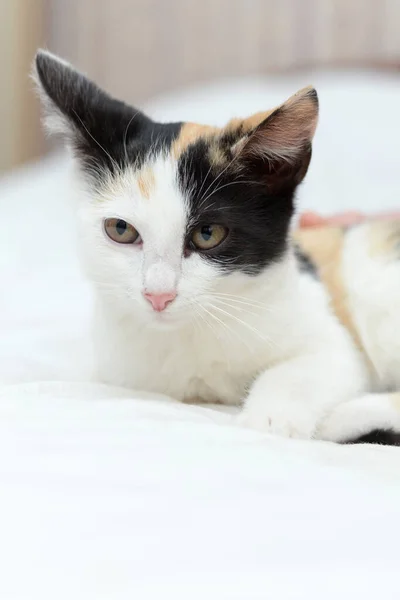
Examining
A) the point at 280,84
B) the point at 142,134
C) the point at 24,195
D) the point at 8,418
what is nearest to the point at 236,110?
→ the point at 280,84

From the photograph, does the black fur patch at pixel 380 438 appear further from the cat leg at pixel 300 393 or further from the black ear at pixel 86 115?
the black ear at pixel 86 115

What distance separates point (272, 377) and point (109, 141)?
18.3 inches

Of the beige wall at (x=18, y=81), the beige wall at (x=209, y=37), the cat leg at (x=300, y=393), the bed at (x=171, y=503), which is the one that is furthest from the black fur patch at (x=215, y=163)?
the beige wall at (x=18, y=81)

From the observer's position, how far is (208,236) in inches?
38.2

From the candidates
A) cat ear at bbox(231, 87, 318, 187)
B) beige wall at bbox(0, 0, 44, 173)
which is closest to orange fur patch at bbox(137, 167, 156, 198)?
cat ear at bbox(231, 87, 318, 187)

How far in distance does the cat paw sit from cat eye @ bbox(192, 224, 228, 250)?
246mm

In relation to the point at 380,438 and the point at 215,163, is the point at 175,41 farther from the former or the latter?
the point at 380,438

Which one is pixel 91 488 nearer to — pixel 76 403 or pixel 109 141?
pixel 76 403

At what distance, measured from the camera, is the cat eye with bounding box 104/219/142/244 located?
0.98m

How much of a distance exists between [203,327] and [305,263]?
0.33 m

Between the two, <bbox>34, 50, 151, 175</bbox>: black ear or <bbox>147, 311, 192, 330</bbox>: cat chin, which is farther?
<bbox>34, 50, 151, 175</bbox>: black ear

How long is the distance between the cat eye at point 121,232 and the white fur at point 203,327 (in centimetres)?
1

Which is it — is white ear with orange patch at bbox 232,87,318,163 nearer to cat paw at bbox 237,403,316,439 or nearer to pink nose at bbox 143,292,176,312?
pink nose at bbox 143,292,176,312

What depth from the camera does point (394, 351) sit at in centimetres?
114
